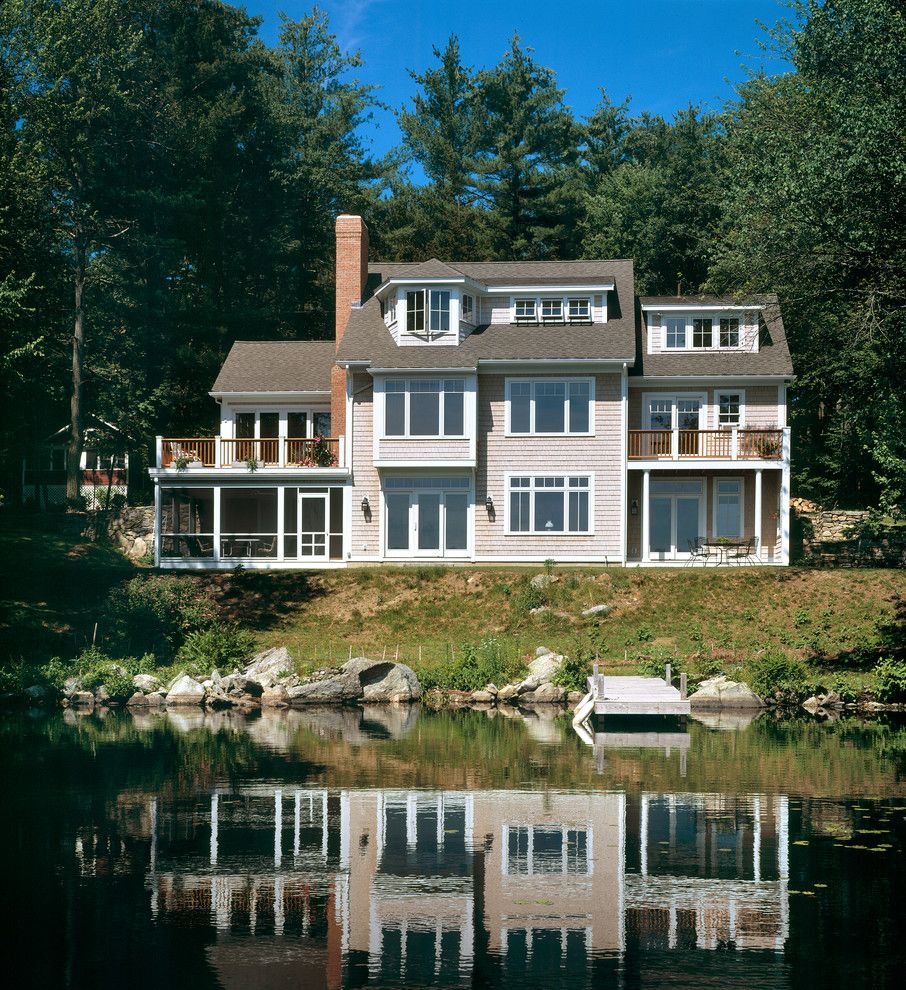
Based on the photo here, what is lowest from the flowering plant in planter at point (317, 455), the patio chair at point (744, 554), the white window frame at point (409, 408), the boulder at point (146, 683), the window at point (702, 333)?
the boulder at point (146, 683)

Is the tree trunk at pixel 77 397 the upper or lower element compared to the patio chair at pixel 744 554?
upper

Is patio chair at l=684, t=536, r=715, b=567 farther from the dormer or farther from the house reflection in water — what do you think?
the house reflection in water

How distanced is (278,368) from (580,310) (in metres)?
10.8

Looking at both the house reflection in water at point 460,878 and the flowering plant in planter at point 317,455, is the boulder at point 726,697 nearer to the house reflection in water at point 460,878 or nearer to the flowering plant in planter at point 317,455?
the house reflection in water at point 460,878

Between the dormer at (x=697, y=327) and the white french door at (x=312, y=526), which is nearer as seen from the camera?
the white french door at (x=312, y=526)

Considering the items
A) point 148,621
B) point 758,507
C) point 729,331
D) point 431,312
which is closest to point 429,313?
point 431,312

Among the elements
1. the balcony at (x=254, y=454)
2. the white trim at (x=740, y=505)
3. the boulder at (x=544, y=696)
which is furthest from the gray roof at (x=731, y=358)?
the boulder at (x=544, y=696)

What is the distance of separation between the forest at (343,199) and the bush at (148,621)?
668 cm

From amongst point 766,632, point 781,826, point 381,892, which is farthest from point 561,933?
point 766,632

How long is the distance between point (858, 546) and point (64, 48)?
31112 mm

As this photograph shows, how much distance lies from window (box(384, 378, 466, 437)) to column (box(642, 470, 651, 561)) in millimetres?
6016

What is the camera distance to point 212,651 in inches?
1347

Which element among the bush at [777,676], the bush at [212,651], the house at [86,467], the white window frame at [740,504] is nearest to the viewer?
the bush at [777,676]

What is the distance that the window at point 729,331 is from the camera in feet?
147
